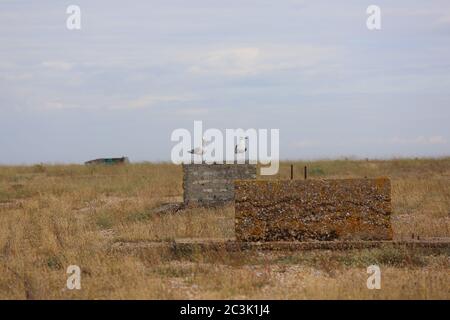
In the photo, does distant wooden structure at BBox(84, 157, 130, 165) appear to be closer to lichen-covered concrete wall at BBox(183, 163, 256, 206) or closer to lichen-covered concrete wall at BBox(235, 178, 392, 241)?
lichen-covered concrete wall at BBox(183, 163, 256, 206)

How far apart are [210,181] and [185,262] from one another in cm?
608

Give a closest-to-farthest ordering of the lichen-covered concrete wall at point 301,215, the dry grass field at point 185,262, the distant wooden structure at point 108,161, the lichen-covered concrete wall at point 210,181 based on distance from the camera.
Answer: the dry grass field at point 185,262, the lichen-covered concrete wall at point 301,215, the lichen-covered concrete wall at point 210,181, the distant wooden structure at point 108,161

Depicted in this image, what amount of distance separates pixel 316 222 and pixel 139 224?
3495mm

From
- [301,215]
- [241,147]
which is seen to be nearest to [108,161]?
[241,147]

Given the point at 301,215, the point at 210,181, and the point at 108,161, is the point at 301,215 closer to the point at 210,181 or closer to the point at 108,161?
the point at 210,181

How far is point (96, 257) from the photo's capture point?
27.1 ft

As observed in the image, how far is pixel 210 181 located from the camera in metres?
14.6

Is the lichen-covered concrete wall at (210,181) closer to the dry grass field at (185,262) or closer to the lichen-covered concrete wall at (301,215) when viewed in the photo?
the dry grass field at (185,262)

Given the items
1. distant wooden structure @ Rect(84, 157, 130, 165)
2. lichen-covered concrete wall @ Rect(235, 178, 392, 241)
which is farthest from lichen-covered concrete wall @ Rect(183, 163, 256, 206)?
distant wooden structure @ Rect(84, 157, 130, 165)

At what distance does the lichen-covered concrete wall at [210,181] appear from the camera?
14.5m

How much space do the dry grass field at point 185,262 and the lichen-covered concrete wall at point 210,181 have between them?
707mm

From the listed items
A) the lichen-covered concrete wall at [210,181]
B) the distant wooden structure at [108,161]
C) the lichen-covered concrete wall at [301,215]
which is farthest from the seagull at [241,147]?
the distant wooden structure at [108,161]

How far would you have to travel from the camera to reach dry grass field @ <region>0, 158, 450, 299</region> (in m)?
6.83
